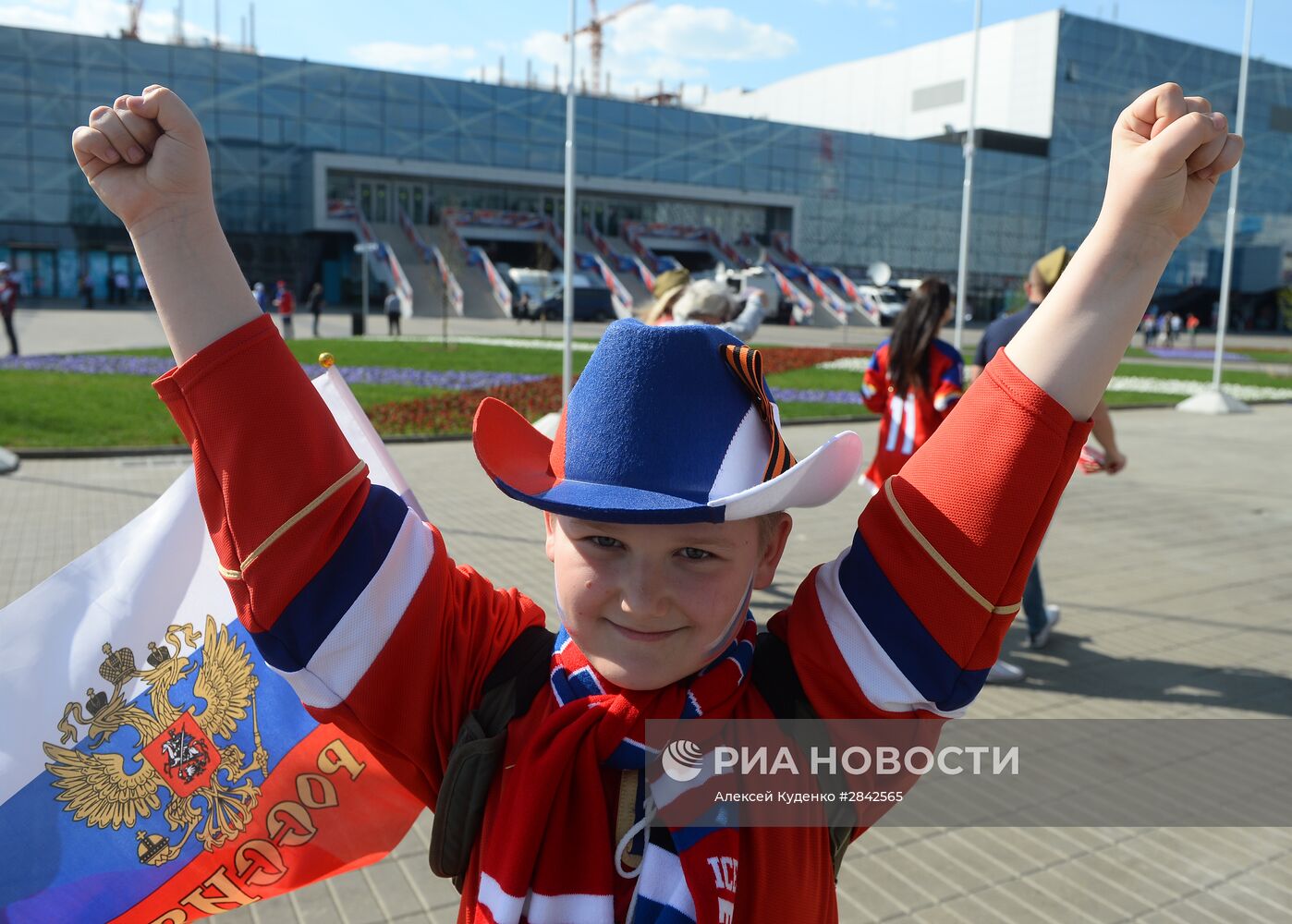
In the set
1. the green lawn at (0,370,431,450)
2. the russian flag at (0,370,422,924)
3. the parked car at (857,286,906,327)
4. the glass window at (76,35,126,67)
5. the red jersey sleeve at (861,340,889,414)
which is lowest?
the green lawn at (0,370,431,450)

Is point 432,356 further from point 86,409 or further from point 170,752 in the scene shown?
point 170,752

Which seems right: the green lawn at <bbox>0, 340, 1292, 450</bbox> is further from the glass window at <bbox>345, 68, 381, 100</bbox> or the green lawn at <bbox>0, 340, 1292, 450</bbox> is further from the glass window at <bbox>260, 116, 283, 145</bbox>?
the glass window at <bbox>345, 68, 381, 100</bbox>

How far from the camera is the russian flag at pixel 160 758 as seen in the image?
6.29ft

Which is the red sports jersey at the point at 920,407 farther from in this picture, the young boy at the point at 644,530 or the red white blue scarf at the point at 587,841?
the red white blue scarf at the point at 587,841

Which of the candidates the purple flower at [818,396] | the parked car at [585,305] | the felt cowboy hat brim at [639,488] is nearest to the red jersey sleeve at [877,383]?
the felt cowboy hat brim at [639,488]

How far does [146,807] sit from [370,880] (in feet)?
5.84

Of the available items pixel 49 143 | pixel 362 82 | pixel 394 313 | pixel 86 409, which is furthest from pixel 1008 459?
pixel 362 82

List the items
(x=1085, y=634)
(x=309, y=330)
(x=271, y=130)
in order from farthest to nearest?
(x=271, y=130), (x=309, y=330), (x=1085, y=634)

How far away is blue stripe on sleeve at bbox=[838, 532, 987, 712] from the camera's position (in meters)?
→ 1.48

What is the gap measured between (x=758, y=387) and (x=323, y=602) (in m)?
0.73

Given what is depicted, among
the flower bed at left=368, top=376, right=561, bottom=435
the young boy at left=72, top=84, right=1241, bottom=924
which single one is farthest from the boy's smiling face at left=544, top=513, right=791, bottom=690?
the flower bed at left=368, top=376, right=561, bottom=435

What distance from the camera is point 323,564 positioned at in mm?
1524

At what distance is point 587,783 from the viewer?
152 cm

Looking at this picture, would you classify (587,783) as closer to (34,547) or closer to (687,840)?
(687,840)
